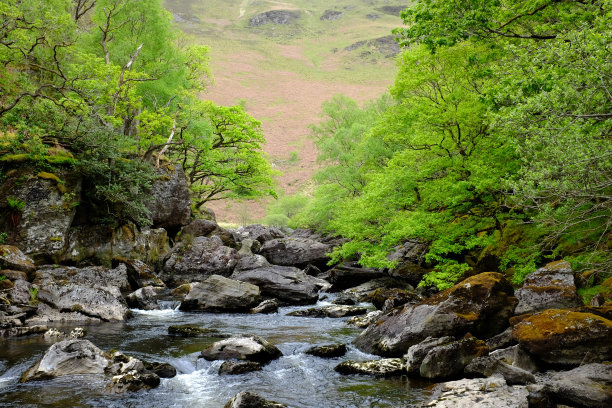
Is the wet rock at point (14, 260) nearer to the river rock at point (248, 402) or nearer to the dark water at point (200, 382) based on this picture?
the dark water at point (200, 382)

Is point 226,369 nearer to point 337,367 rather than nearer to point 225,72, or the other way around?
point 337,367

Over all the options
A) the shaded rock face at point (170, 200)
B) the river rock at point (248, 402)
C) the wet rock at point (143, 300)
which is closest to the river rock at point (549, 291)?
the river rock at point (248, 402)

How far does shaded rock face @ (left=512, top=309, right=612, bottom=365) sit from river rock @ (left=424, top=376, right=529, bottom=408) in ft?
3.81

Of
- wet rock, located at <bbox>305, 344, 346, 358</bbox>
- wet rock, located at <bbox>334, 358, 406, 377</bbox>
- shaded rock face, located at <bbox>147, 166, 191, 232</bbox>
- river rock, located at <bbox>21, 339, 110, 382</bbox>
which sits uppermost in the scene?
shaded rock face, located at <bbox>147, 166, 191, 232</bbox>

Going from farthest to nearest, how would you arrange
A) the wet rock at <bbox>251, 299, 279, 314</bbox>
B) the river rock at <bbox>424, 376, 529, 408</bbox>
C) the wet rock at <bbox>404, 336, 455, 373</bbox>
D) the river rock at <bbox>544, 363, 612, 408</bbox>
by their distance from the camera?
the wet rock at <bbox>251, 299, 279, 314</bbox> < the wet rock at <bbox>404, 336, 455, 373</bbox> < the river rock at <bbox>424, 376, 529, 408</bbox> < the river rock at <bbox>544, 363, 612, 408</bbox>

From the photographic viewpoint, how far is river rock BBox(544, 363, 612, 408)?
19.4ft

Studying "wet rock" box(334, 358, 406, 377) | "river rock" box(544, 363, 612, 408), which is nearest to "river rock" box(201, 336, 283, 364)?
"wet rock" box(334, 358, 406, 377)

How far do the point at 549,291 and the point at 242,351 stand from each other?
805cm

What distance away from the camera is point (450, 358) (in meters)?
8.41

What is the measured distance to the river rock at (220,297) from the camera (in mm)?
16297

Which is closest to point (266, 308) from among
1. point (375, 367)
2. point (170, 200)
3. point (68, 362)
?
point (375, 367)

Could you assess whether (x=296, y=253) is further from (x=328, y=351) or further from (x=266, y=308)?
(x=328, y=351)

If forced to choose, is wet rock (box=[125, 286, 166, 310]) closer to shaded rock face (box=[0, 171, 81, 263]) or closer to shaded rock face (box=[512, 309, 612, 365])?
shaded rock face (box=[0, 171, 81, 263])

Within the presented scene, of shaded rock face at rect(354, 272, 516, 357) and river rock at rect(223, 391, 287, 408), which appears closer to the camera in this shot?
river rock at rect(223, 391, 287, 408)
